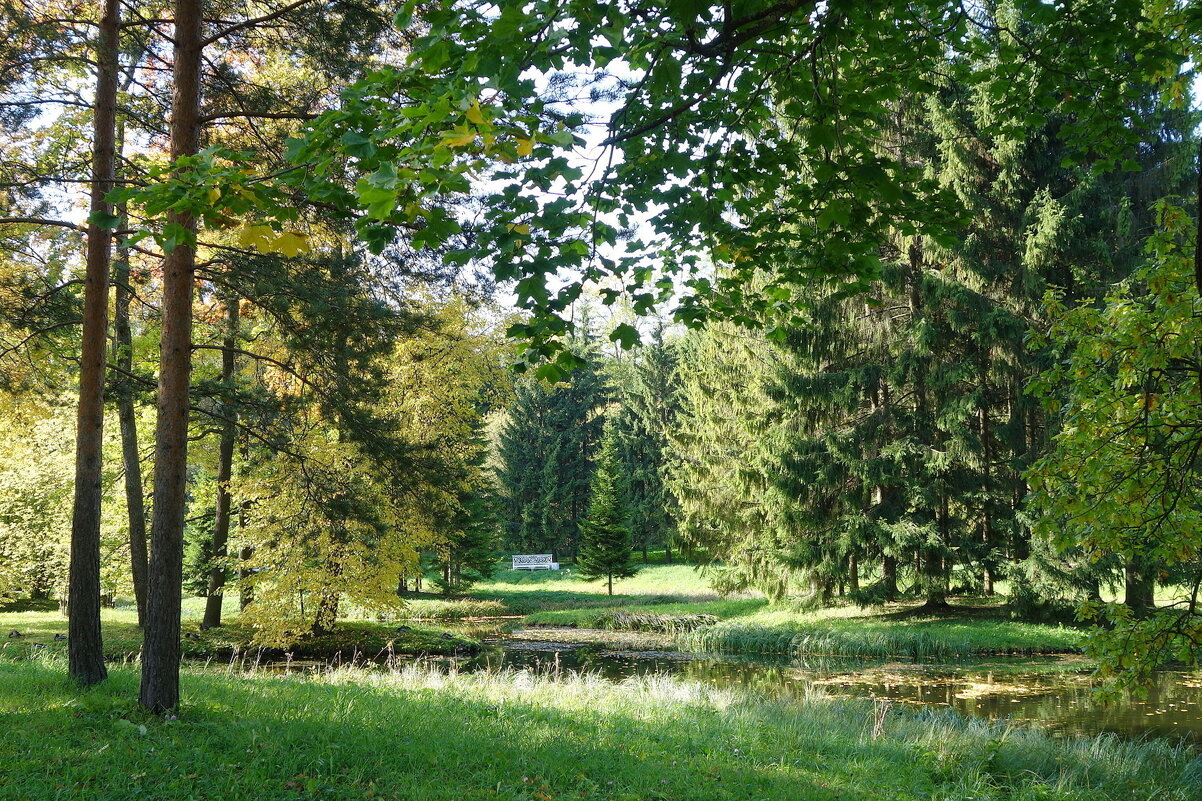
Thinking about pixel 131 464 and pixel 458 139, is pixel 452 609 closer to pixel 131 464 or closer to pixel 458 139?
pixel 131 464

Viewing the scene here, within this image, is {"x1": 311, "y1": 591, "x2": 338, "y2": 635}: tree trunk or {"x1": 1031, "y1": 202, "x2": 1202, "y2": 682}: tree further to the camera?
{"x1": 311, "y1": 591, "x2": 338, "y2": 635}: tree trunk

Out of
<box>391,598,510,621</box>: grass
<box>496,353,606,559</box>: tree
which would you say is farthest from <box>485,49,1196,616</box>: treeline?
<box>496,353,606,559</box>: tree

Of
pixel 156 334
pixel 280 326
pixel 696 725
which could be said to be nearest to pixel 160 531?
pixel 280 326

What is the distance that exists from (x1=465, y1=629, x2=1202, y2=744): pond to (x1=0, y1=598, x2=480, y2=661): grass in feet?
4.34

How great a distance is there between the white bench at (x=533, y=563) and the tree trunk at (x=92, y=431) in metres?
28.3

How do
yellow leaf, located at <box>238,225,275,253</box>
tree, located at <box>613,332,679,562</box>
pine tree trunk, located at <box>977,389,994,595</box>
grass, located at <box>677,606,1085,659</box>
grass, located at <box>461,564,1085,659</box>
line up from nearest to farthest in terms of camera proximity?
yellow leaf, located at <box>238,225,275,253</box> → grass, located at <box>677,606,1085,659</box> → grass, located at <box>461,564,1085,659</box> → pine tree trunk, located at <box>977,389,994,595</box> → tree, located at <box>613,332,679,562</box>

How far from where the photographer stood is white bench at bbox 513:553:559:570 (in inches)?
1372

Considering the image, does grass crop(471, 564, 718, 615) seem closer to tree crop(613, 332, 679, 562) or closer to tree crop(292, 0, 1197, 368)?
tree crop(613, 332, 679, 562)

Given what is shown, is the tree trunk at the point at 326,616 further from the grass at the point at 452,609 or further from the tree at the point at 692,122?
the tree at the point at 692,122

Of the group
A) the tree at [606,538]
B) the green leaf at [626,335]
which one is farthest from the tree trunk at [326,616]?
the tree at [606,538]

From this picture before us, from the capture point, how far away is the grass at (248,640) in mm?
12670

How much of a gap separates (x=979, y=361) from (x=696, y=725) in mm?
12657

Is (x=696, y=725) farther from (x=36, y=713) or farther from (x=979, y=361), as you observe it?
(x=979, y=361)

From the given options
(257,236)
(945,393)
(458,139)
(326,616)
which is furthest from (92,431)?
(945,393)
